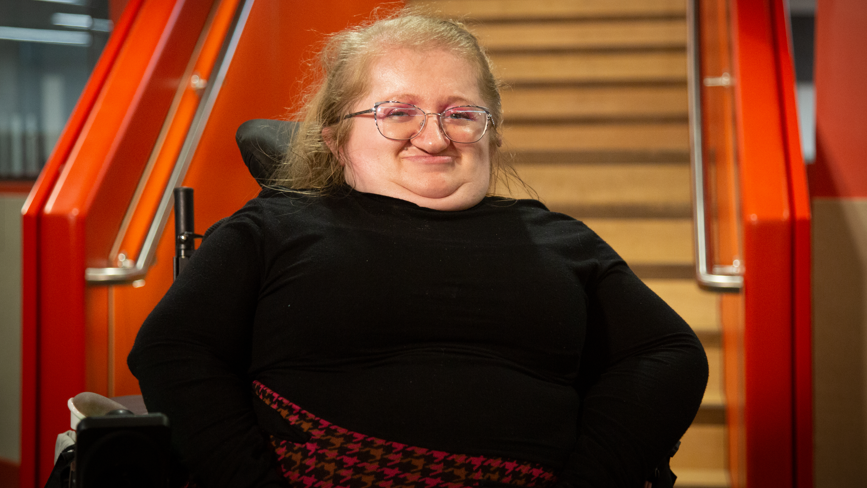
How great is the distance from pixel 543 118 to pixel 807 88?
6.96 meters

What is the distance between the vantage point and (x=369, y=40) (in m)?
1.32

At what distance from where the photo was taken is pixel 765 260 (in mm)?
1974

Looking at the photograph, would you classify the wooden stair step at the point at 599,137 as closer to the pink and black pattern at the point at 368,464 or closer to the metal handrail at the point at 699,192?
the metal handrail at the point at 699,192

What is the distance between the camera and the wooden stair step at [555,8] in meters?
4.24

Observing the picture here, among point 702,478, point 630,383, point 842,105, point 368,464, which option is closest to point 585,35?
point 842,105

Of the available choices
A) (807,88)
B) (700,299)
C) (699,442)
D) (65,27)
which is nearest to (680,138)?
(700,299)

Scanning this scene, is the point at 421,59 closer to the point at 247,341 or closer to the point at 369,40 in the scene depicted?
the point at 369,40

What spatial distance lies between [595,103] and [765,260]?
198 centimetres

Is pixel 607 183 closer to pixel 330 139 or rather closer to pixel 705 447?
pixel 705 447

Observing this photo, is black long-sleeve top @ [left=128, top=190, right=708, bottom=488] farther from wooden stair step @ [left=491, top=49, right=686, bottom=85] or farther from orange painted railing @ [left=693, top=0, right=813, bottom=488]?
wooden stair step @ [left=491, top=49, right=686, bottom=85]

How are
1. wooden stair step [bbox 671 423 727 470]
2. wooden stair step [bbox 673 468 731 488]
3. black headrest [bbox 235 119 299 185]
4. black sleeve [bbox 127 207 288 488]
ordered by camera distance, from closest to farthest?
1. black sleeve [bbox 127 207 288 488]
2. black headrest [bbox 235 119 299 185]
3. wooden stair step [bbox 673 468 731 488]
4. wooden stair step [bbox 671 423 727 470]

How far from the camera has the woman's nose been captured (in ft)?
4.05

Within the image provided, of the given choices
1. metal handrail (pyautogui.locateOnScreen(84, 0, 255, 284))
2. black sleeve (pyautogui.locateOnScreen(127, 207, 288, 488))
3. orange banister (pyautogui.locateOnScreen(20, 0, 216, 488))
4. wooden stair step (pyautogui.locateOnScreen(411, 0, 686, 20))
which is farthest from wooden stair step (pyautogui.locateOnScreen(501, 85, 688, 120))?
black sleeve (pyautogui.locateOnScreen(127, 207, 288, 488))

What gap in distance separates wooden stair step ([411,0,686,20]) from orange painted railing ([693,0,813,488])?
1929 millimetres
